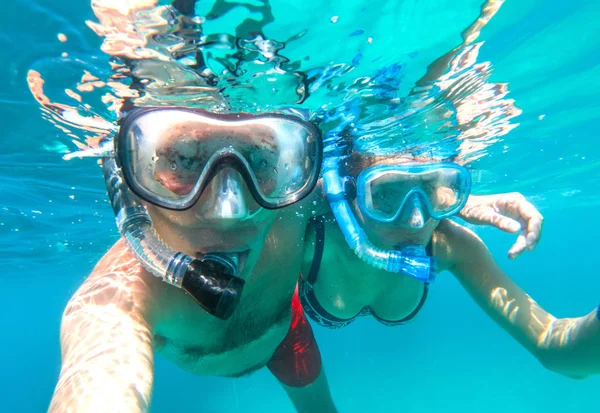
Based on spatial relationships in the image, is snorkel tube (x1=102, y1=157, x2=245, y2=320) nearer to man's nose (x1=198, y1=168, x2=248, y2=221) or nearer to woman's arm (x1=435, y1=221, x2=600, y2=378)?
man's nose (x1=198, y1=168, x2=248, y2=221)

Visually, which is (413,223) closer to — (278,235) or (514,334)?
(278,235)

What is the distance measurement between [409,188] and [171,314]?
2819 millimetres

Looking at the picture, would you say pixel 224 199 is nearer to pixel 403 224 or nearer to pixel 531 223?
pixel 403 224

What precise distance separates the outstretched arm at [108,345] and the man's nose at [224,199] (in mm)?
718

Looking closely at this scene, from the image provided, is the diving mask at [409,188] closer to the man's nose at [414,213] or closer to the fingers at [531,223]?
the man's nose at [414,213]

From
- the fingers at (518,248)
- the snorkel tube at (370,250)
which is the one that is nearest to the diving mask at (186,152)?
the snorkel tube at (370,250)

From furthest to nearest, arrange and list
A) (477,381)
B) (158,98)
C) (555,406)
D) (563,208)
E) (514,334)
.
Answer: (477,381)
(563,208)
(555,406)
(158,98)
(514,334)

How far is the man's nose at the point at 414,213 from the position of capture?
3.98 meters

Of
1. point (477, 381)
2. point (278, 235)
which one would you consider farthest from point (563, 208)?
point (278, 235)

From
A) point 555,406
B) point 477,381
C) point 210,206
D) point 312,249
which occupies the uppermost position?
point 210,206

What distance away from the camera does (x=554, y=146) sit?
14031mm

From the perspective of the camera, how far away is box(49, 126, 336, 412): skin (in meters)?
1.97

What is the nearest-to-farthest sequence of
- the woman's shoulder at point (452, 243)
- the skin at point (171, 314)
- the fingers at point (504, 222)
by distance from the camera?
the skin at point (171, 314)
the fingers at point (504, 222)
the woman's shoulder at point (452, 243)

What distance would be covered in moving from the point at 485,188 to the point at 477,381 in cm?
2921
